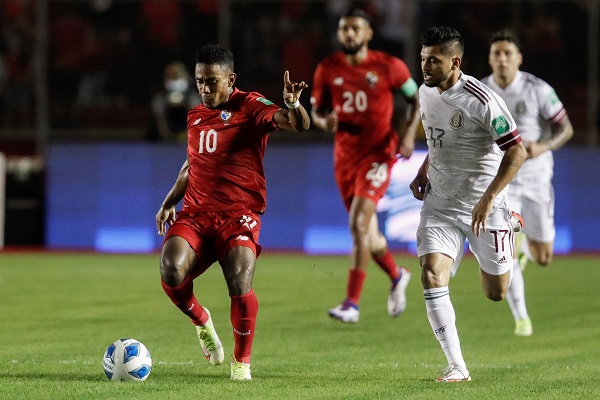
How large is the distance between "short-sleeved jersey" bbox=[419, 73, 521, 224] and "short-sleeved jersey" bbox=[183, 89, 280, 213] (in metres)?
1.01

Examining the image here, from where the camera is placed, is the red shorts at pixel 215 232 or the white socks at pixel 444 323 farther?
the red shorts at pixel 215 232

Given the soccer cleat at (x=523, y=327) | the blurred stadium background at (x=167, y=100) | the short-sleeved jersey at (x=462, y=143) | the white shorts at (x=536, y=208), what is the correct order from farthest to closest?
the blurred stadium background at (x=167, y=100) < the white shorts at (x=536, y=208) < the soccer cleat at (x=523, y=327) < the short-sleeved jersey at (x=462, y=143)

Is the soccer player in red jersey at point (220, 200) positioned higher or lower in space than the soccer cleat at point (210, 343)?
higher

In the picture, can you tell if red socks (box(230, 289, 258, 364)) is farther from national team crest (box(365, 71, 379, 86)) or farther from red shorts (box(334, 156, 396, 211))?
national team crest (box(365, 71, 379, 86))

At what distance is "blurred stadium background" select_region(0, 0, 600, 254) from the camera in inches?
688

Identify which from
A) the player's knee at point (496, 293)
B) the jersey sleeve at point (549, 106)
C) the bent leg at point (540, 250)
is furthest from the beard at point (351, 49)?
the player's knee at point (496, 293)

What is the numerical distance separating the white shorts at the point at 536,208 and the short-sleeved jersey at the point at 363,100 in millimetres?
1234

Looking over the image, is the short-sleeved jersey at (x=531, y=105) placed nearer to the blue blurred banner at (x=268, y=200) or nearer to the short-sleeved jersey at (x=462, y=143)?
the short-sleeved jersey at (x=462, y=143)

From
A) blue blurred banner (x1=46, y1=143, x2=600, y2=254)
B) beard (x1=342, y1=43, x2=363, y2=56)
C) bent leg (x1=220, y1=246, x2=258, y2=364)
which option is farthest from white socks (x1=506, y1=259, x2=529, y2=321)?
blue blurred banner (x1=46, y1=143, x2=600, y2=254)

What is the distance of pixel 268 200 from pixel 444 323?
10607 mm

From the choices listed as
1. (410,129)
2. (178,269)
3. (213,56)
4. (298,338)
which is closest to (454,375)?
(178,269)

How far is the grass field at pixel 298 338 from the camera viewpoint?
266 inches

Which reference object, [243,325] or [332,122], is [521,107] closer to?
[332,122]

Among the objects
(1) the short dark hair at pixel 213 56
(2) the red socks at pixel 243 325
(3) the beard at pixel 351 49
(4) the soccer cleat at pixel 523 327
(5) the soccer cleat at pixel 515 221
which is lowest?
(4) the soccer cleat at pixel 523 327
